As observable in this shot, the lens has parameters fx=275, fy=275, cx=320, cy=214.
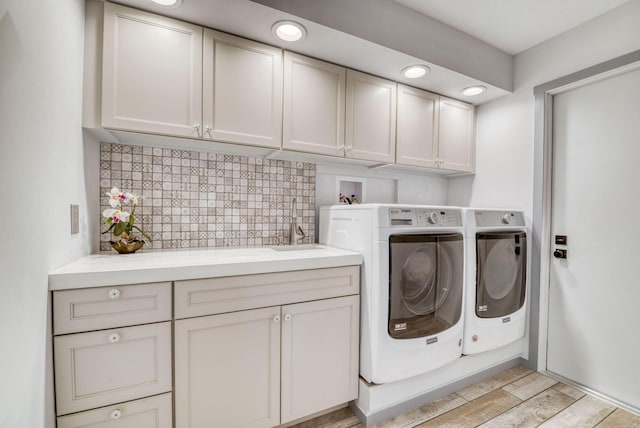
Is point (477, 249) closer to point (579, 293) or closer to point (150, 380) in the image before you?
point (579, 293)

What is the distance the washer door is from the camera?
5.01ft

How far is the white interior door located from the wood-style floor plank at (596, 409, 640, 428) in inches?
4.7

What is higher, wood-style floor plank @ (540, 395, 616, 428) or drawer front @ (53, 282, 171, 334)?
drawer front @ (53, 282, 171, 334)

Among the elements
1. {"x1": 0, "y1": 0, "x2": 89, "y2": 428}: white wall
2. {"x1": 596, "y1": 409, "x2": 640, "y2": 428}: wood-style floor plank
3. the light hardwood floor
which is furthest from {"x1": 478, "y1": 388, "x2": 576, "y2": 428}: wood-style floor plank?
{"x1": 0, "y1": 0, "x2": 89, "y2": 428}: white wall

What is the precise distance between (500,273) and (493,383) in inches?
30.9

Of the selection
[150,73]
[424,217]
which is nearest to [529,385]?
[424,217]

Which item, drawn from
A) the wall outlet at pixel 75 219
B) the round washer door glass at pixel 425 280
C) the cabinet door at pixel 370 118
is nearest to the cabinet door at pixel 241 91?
the cabinet door at pixel 370 118

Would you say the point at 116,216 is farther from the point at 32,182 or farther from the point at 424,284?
the point at 424,284

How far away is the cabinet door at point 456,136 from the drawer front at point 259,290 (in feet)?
4.74

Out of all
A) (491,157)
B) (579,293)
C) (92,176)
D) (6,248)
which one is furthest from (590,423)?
(92,176)

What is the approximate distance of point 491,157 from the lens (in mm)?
2439

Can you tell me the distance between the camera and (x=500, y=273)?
1979 mm

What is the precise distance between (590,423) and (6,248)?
9.05 feet

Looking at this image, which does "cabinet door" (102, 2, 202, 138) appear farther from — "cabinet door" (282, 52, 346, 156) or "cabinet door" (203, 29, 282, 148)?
"cabinet door" (282, 52, 346, 156)
